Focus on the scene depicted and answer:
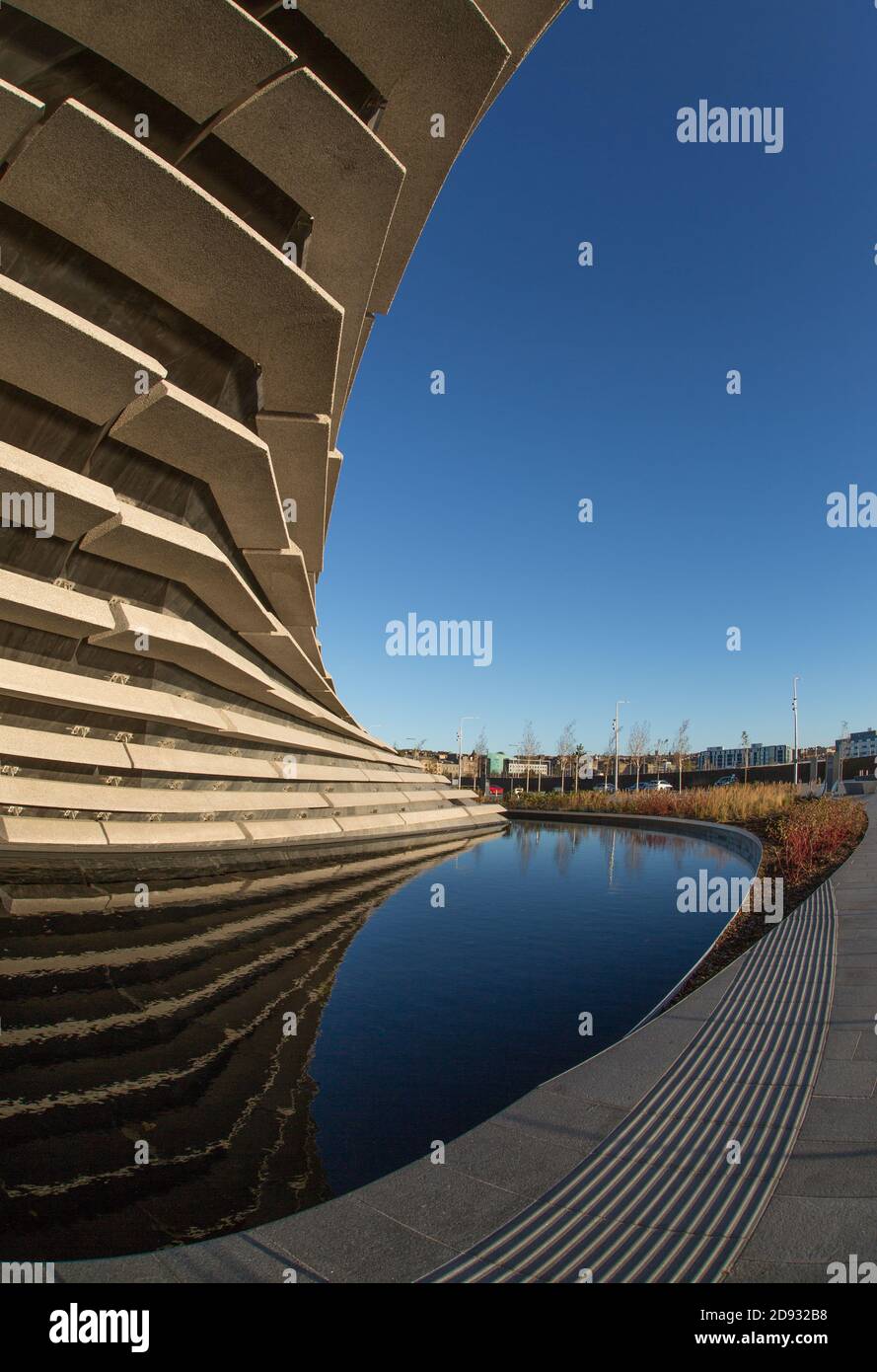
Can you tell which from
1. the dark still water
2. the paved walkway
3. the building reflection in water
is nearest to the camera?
the paved walkway

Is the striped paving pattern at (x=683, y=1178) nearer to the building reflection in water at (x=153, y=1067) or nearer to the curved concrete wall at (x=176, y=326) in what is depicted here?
the building reflection in water at (x=153, y=1067)

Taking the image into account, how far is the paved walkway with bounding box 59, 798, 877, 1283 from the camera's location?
254 centimetres

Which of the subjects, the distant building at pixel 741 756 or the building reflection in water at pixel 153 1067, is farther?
the distant building at pixel 741 756

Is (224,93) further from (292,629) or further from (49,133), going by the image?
(292,629)

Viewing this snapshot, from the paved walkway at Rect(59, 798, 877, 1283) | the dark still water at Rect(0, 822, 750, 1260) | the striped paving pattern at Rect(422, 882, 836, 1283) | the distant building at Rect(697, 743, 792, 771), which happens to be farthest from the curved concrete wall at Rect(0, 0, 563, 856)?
the distant building at Rect(697, 743, 792, 771)

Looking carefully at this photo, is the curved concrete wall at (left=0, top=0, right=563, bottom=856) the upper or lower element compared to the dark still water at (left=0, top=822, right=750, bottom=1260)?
upper

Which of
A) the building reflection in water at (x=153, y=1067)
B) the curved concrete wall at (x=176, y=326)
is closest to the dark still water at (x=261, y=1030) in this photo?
the building reflection in water at (x=153, y=1067)

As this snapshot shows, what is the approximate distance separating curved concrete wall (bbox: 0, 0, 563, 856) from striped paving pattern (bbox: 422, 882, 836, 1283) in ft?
28.6

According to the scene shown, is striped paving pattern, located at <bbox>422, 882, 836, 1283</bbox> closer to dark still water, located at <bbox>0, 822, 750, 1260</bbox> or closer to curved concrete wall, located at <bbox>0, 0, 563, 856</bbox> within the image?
dark still water, located at <bbox>0, 822, 750, 1260</bbox>

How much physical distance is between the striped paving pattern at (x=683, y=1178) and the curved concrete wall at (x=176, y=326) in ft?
28.6

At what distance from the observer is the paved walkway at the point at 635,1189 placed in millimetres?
2541

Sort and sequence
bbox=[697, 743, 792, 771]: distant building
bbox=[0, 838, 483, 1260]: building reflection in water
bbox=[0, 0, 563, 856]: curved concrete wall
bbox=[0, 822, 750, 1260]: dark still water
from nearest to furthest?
bbox=[0, 838, 483, 1260]: building reflection in water → bbox=[0, 822, 750, 1260]: dark still water → bbox=[0, 0, 563, 856]: curved concrete wall → bbox=[697, 743, 792, 771]: distant building
